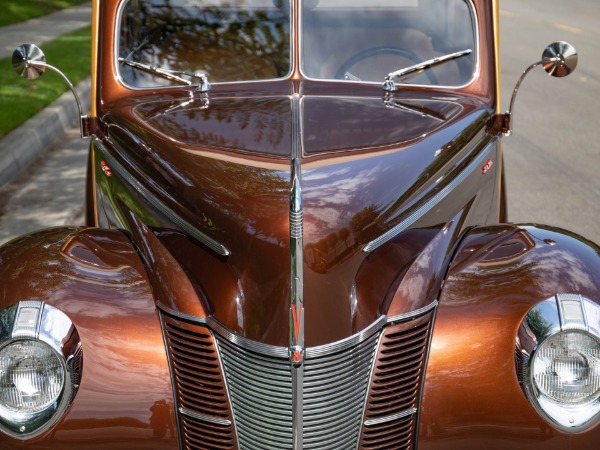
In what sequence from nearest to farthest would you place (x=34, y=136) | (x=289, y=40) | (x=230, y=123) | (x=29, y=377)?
1. (x=29, y=377)
2. (x=230, y=123)
3. (x=289, y=40)
4. (x=34, y=136)

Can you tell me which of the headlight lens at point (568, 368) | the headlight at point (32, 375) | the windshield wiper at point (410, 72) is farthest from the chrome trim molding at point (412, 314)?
the windshield wiper at point (410, 72)

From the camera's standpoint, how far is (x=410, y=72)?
12.6 ft

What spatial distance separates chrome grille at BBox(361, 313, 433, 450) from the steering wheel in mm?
A: 1561

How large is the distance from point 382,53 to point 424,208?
45.4 inches

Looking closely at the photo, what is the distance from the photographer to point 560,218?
642cm

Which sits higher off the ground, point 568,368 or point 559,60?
point 559,60

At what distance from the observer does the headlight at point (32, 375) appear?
8.21 feet

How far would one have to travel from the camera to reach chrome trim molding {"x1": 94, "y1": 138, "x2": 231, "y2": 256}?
2775mm

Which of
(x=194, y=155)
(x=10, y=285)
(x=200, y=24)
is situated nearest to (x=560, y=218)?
(x=200, y=24)

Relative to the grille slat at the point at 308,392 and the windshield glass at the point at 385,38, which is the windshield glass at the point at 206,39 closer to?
the windshield glass at the point at 385,38

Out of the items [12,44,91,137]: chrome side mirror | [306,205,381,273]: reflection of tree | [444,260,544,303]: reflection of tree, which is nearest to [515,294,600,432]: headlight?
[444,260,544,303]: reflection of tree

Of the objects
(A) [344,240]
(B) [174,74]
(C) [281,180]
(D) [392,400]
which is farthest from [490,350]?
(B) [174,74]

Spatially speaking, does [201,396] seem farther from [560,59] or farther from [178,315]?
[560,59]

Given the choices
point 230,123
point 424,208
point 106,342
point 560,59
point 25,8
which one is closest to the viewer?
point 106,342
